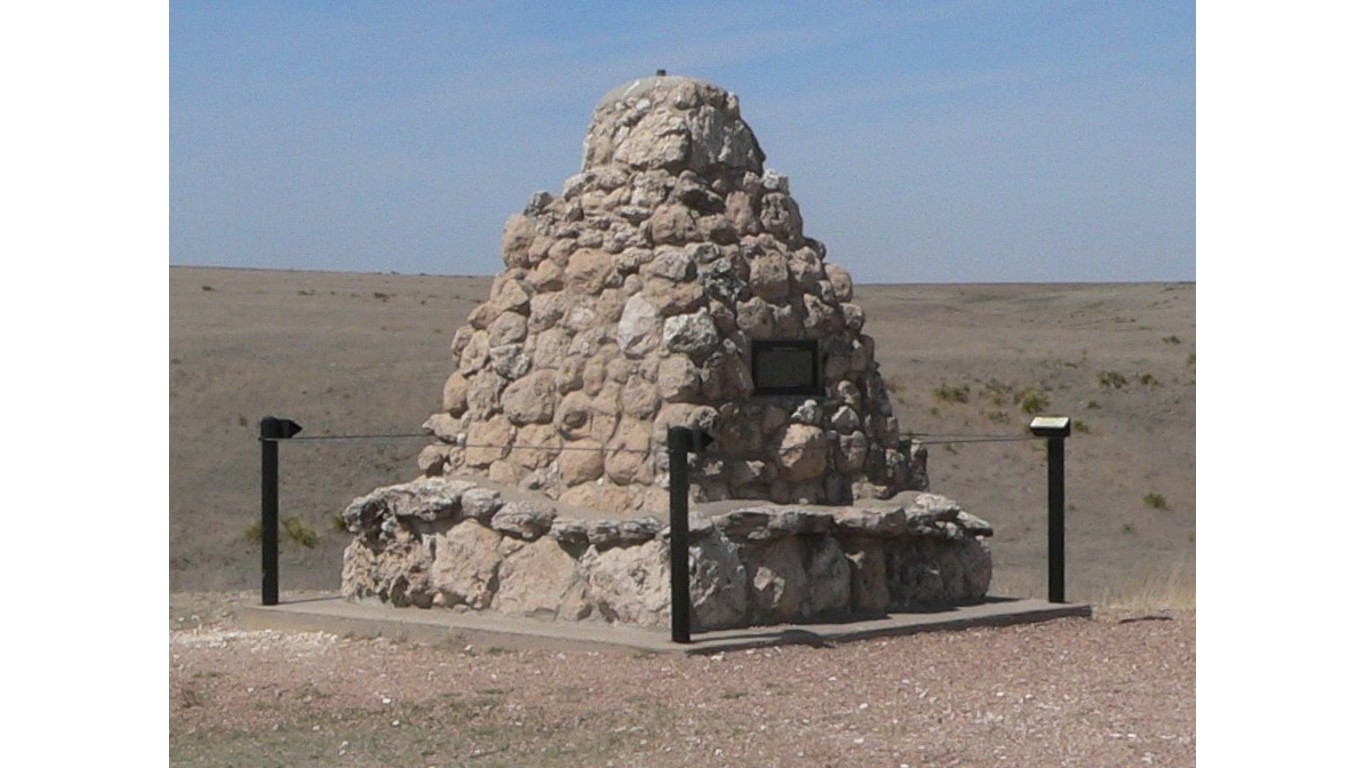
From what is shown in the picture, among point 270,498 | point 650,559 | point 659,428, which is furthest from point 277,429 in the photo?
point 650,559

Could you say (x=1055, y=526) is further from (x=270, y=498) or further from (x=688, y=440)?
(x=270, y=498)

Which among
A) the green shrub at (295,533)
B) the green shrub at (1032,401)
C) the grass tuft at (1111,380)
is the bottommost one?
the green shrub at (295,533)

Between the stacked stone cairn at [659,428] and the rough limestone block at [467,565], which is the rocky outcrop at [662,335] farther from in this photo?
the rough limestone block at [467,565]

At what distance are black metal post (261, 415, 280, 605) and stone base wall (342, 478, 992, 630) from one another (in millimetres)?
487

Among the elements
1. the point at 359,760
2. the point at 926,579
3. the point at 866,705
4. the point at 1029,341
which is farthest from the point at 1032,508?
the point at 1029,341

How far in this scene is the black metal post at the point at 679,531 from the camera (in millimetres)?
9344

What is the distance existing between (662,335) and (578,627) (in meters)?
1.83

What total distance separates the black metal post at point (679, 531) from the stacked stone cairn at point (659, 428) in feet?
1.10

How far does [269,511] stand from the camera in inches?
453

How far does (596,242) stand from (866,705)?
160 inches

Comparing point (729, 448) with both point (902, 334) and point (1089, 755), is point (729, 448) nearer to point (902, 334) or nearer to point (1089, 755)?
point (1089, 755)

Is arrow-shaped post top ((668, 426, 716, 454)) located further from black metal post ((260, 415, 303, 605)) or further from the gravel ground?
black metal post ((260, 415, 303, 605))

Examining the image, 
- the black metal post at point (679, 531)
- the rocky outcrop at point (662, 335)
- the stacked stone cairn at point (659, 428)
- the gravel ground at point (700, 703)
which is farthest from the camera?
the rocky outcrop at point (662, 335)

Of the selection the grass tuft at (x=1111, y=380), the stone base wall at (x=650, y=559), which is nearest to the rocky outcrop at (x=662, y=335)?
the stone base wall at (x=650, y=559)
